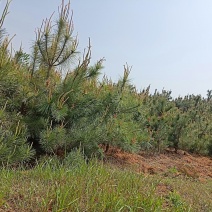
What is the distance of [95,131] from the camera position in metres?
5.75

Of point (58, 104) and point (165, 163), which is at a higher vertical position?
point (58, 104)

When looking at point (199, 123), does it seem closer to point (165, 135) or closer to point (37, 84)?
point (165, 135)

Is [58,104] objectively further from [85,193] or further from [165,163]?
[165,163]

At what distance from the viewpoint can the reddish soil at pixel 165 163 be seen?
22.1 ft

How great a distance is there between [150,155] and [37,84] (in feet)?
15.7

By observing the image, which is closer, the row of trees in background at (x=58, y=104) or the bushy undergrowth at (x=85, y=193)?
the bushy undergrowth at (x=85, y=193)

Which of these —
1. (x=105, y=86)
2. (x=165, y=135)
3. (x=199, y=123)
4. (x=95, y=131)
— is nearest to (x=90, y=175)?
(x=95, y=131)

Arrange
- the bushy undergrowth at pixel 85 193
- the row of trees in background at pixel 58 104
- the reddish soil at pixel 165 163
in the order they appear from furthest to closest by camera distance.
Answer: the reddish soil at pixel 165 163 < the row of trees in background at pixel 58 104 < the bushy undergrowth at pixel 85 193

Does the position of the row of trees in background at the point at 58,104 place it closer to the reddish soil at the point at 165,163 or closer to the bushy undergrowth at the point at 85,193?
the reddish soil at the point at 165,163

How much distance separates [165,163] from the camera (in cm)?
820

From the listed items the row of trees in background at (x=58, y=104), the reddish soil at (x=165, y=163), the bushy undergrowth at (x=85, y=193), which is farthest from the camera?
the reddish soil at (x=165, y=163)

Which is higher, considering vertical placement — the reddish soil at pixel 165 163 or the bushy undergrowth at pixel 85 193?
the reddish soil at pixel 165 163

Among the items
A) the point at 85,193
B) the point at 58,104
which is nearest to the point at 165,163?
the point at 58,104

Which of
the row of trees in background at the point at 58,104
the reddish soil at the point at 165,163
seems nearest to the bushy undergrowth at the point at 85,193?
the row of trees in background at the point at 58,104
